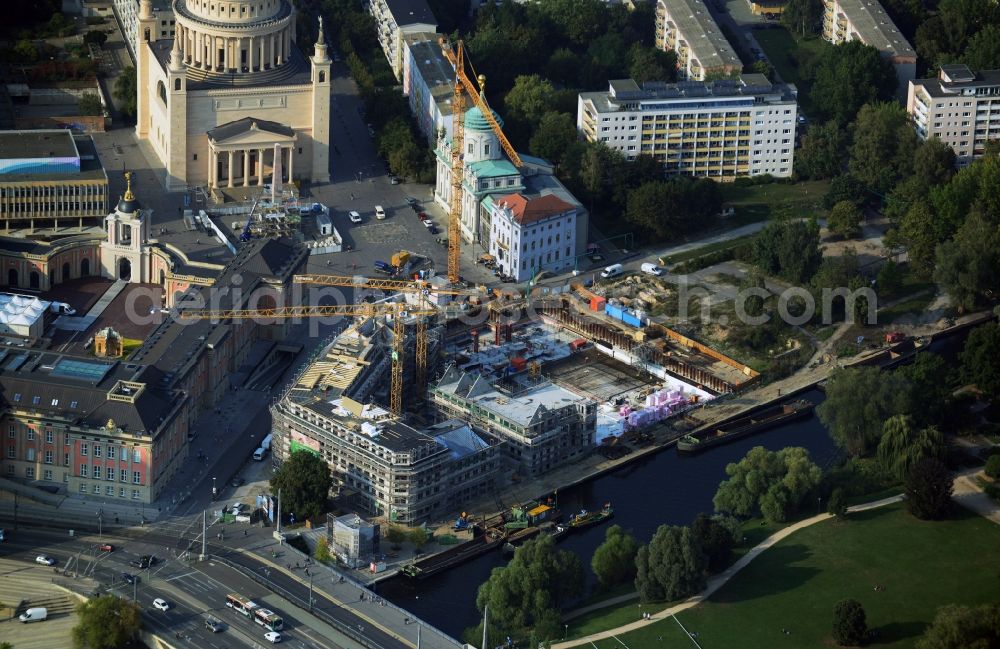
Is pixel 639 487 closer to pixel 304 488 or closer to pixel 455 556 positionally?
pixel 455 556

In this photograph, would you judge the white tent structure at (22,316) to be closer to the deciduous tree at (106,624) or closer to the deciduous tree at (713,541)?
the deciduous tree at (106,624)

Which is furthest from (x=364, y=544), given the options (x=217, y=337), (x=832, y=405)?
(x=832, y=405)

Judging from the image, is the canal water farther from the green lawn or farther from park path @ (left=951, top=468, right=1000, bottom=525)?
park path @ (left=951, top=468, right=1000, bottom=525)

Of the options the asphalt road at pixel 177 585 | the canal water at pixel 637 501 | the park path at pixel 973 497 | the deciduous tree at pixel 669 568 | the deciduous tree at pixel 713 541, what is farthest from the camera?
the park path at pixel 973 497

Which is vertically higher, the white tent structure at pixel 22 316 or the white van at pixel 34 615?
the white tent structure at pixel 22 316

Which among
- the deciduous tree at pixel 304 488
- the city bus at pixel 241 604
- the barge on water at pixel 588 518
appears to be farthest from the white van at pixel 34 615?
the barge on water at pixel 588 518

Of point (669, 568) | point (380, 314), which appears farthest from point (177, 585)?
point (380, 314)
